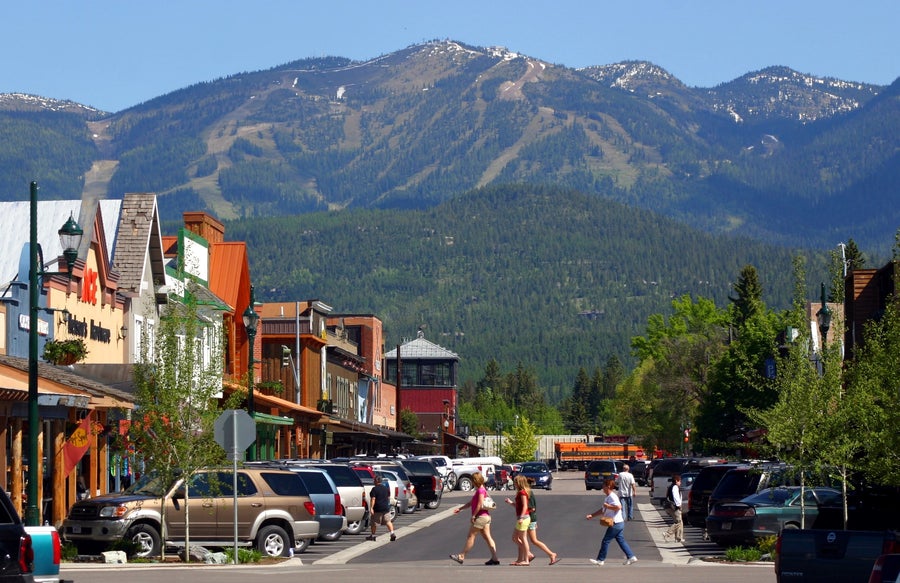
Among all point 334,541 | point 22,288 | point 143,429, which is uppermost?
point 22,288

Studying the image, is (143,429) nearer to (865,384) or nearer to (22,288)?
(22,288)

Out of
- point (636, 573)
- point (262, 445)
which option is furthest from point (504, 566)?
point (262, 445)

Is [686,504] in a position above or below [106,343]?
below

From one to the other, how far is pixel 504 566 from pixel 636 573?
3.42 m

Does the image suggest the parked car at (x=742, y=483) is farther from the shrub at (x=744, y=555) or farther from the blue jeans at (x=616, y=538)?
the blue jeans at (x=616, y=538)

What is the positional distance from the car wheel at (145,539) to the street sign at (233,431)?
2.99 metres

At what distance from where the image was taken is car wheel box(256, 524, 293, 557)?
3128cm

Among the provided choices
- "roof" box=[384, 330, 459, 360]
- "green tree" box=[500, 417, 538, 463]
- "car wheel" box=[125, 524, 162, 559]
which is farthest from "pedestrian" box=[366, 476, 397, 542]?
"green tree" box=[500, 417, 538, 463]

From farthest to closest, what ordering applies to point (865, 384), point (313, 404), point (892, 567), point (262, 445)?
point (313, 404)
point (262, 445)
point (865, 384)
point (892, 567)

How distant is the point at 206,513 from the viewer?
31266 millimetres

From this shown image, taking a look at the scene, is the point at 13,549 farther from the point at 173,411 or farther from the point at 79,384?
the point at 79,384

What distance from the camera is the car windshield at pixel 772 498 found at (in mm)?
32250

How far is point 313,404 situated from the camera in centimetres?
8256

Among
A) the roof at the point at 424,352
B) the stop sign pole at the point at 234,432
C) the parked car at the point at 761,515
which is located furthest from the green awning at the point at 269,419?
the roof at the point at 424,352
